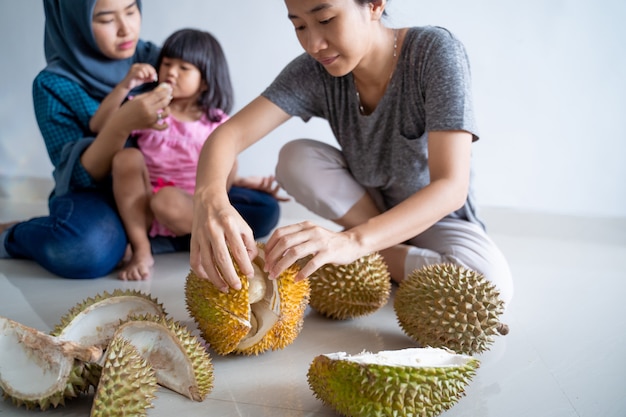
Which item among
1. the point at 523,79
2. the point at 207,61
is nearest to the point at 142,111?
the point at 207,61

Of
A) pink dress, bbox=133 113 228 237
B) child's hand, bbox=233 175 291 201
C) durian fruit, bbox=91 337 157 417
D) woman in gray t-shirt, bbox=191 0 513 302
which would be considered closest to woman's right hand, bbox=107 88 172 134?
pink dress, bbox=133 113 228 237

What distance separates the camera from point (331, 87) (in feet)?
5.29

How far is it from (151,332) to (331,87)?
0.87m

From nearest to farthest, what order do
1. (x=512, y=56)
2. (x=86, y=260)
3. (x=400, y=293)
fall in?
1. (x=400, y=293)
2. (x=86, y=260)
3. (x=512, y=56)

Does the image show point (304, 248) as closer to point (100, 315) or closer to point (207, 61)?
point (100, 315)

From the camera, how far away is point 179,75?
2027mm

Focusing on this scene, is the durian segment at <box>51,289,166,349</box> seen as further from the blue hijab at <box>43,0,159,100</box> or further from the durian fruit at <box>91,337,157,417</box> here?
the blue hijab at <box>43,0,159,100</box>

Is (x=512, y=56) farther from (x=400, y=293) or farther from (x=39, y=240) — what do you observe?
(x=39, y=240)

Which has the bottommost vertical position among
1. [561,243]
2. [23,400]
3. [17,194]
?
[561,243]

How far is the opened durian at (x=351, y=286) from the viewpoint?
1313 mm

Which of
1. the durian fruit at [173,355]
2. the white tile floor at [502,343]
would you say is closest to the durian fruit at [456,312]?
the white tile floor at [502,343]

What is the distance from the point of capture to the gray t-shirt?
138 cm

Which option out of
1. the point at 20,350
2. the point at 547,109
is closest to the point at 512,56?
the point at 547,109

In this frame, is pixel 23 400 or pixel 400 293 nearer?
pixel 23 400
